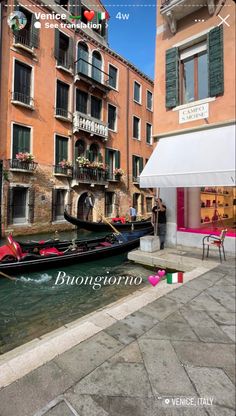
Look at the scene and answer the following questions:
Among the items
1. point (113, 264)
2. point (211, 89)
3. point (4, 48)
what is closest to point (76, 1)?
point (4, 48)

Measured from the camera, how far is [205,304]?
11.1 feet

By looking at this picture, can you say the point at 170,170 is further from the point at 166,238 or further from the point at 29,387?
the point at 29,387

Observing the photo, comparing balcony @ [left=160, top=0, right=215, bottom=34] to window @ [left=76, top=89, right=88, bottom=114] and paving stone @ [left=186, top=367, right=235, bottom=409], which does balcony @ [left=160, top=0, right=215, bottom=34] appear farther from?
window @ [left=76, top=89, right=88, bottom=114]

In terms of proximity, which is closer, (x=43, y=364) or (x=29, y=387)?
(x=29, y=387)

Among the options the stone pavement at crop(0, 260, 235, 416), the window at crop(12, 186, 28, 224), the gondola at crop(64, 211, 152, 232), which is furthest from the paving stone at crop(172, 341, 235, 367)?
the window at crop(12, 186, 28, 224)

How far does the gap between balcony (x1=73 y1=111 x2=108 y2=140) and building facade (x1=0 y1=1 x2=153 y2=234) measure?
6 cm


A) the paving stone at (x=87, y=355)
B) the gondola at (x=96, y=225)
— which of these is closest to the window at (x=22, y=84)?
the gondola at (x=96, y=225)

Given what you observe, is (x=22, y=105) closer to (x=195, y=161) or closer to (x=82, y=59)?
(x=82, y=59)

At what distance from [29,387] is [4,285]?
4245 millimetres

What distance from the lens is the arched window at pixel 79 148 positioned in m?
14.7

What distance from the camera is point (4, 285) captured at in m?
5.64

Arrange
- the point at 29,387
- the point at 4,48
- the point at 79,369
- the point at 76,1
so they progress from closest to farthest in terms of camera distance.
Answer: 1. the point at 29,387
2. the point at 79,369
3. the point at 4,48
4. the point at 76,1

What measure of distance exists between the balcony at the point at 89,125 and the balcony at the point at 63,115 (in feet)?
1.17

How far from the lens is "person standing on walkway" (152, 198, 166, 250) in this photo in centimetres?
703
